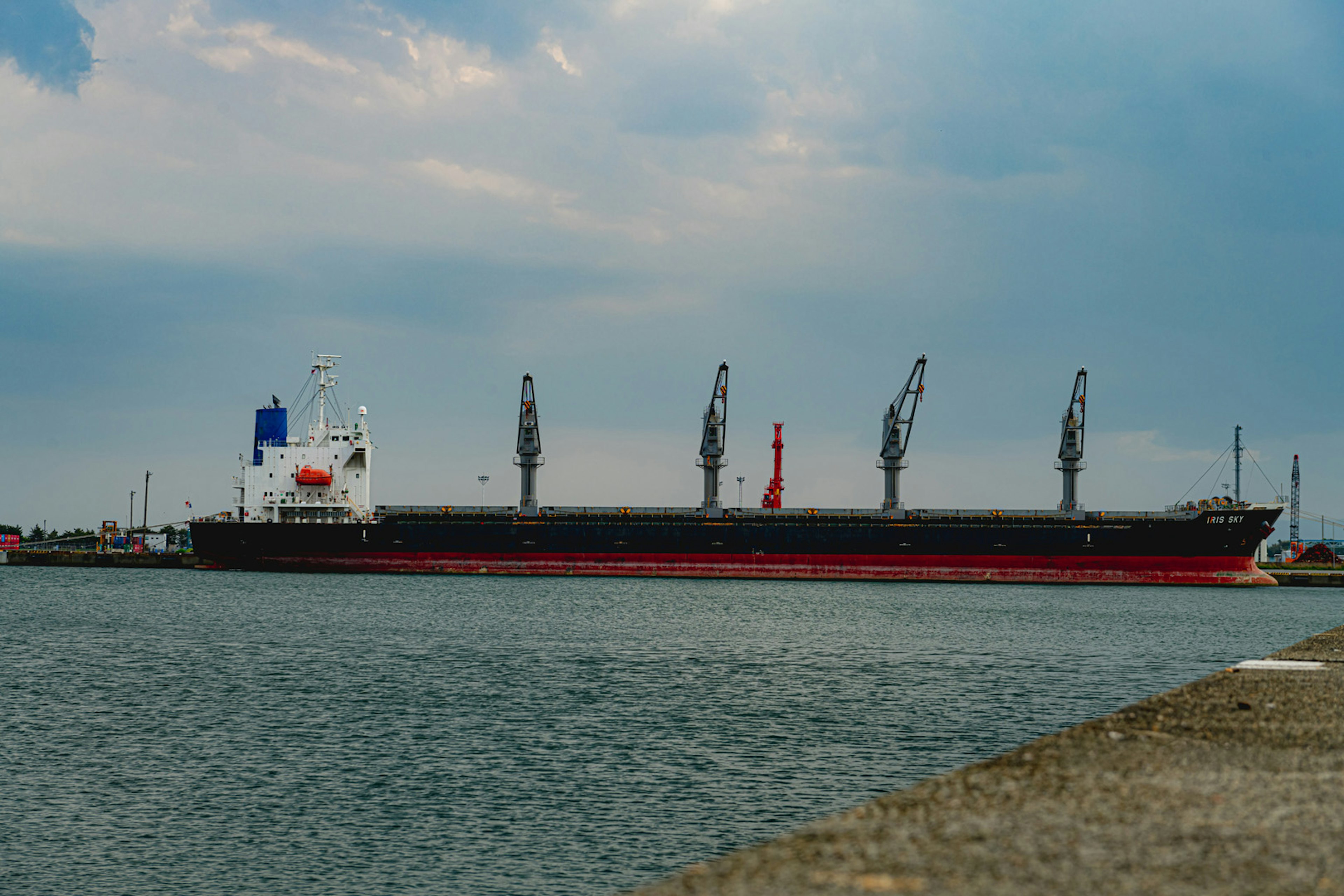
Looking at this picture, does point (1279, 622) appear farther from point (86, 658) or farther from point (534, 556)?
point (86, 658)

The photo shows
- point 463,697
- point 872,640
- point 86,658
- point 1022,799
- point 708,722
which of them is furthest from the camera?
point 872,640

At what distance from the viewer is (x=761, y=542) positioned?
70062mm

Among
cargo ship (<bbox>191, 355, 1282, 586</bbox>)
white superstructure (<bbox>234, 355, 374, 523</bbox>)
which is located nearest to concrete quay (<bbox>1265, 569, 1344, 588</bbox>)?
cargo ship (<bbox>191, 355, 1282, 586</bbox>)

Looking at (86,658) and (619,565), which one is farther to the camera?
(619,565)

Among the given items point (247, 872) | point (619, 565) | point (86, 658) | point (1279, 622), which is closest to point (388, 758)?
point (247, 872)

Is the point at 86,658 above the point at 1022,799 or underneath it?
underneath

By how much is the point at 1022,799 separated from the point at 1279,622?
5215 centimetres

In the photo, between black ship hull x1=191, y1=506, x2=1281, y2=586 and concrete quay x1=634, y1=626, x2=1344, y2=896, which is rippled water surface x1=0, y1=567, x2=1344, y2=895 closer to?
concrete quay x1=634, y1=626, x2=1344, y2=896

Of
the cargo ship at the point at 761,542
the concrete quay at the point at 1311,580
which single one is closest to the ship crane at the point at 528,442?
the cargo ship at the point at 761,542

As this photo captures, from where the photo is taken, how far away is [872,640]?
1494 inches

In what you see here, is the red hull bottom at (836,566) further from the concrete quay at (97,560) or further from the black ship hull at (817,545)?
the concrete quay at (97,560)

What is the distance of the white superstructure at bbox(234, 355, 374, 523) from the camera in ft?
242

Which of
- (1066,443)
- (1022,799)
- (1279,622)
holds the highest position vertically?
(1066,443)

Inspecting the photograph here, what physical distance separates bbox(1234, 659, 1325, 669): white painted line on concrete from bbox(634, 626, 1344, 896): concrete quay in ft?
14.3
